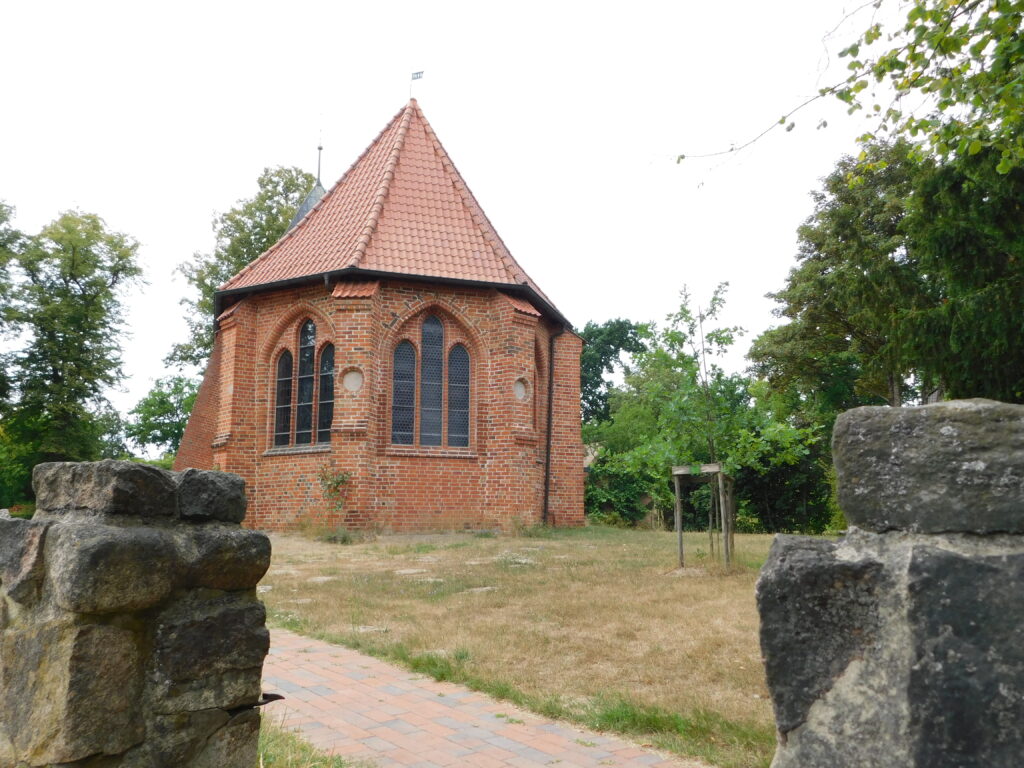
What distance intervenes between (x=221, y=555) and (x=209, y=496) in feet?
0.72

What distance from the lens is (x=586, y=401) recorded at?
4881 centimetres

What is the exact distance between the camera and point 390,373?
16.7 m

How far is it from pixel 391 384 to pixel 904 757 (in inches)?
623

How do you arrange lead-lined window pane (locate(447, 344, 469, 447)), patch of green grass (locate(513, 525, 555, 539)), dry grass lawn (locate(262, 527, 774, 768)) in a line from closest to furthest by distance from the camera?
dry grass lawn (locate(262, 527, 774, 768))
patch of green grass (locate(513, 525, 555, 539))
lead-lined window pane (locate(447, 344, 469, 447))

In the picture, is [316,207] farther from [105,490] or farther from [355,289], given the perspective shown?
[105,490]

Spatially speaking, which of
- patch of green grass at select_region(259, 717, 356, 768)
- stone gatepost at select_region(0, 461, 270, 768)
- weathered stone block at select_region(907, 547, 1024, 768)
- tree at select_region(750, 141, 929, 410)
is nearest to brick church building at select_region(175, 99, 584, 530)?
tree at select_region(750, 141, 929, 410)

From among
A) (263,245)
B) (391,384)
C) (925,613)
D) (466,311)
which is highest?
(263,245)

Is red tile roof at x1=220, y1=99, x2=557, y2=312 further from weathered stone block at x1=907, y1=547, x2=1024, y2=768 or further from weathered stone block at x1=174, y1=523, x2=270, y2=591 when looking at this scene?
weathered stone block at x1=907, y1=547, x2=1024, y2=768

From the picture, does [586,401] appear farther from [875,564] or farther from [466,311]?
[875,564]

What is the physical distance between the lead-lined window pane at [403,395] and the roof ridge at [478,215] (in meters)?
2.87

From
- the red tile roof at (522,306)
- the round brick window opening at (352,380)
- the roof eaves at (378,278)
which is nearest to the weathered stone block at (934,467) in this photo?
the round brick window opening at (352,380)

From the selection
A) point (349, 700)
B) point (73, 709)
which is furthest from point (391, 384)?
point (73, 709)

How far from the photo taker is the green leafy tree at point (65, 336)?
28938 millimetres

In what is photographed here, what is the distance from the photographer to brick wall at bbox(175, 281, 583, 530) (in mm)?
16031
